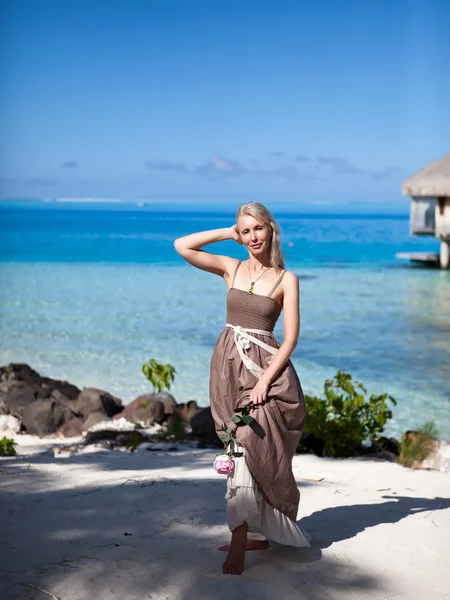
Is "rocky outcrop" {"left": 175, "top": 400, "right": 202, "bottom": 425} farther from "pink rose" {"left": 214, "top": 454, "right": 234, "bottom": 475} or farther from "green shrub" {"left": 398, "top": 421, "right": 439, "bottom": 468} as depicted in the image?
"pink rose" {"left": 214, "top": 454, "right": 234, "bottom": 475}

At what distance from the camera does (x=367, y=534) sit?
434 centimetres

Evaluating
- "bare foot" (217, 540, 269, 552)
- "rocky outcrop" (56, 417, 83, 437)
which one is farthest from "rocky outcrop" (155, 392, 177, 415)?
"bare foot" (217, 540, 269, 552)

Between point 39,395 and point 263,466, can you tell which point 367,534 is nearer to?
point 263,466

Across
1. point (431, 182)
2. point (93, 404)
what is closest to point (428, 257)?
point (431, 182)

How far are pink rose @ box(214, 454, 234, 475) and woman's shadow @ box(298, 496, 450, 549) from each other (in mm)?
794

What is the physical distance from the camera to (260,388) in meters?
3.73

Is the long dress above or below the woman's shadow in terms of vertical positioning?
above

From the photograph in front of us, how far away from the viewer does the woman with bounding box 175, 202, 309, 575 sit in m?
3.72

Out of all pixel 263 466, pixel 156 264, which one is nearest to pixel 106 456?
pixel 263 466

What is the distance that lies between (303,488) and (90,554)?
175cm

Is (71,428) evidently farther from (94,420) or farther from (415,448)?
(415,448)

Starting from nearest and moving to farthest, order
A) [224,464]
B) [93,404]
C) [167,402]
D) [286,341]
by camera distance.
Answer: [224,464]
[286,341]
[93,404]
[167,402]

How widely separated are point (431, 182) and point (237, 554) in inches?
807

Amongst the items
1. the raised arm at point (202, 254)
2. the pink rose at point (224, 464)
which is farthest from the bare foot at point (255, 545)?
the raised arm at point (202, 254)
